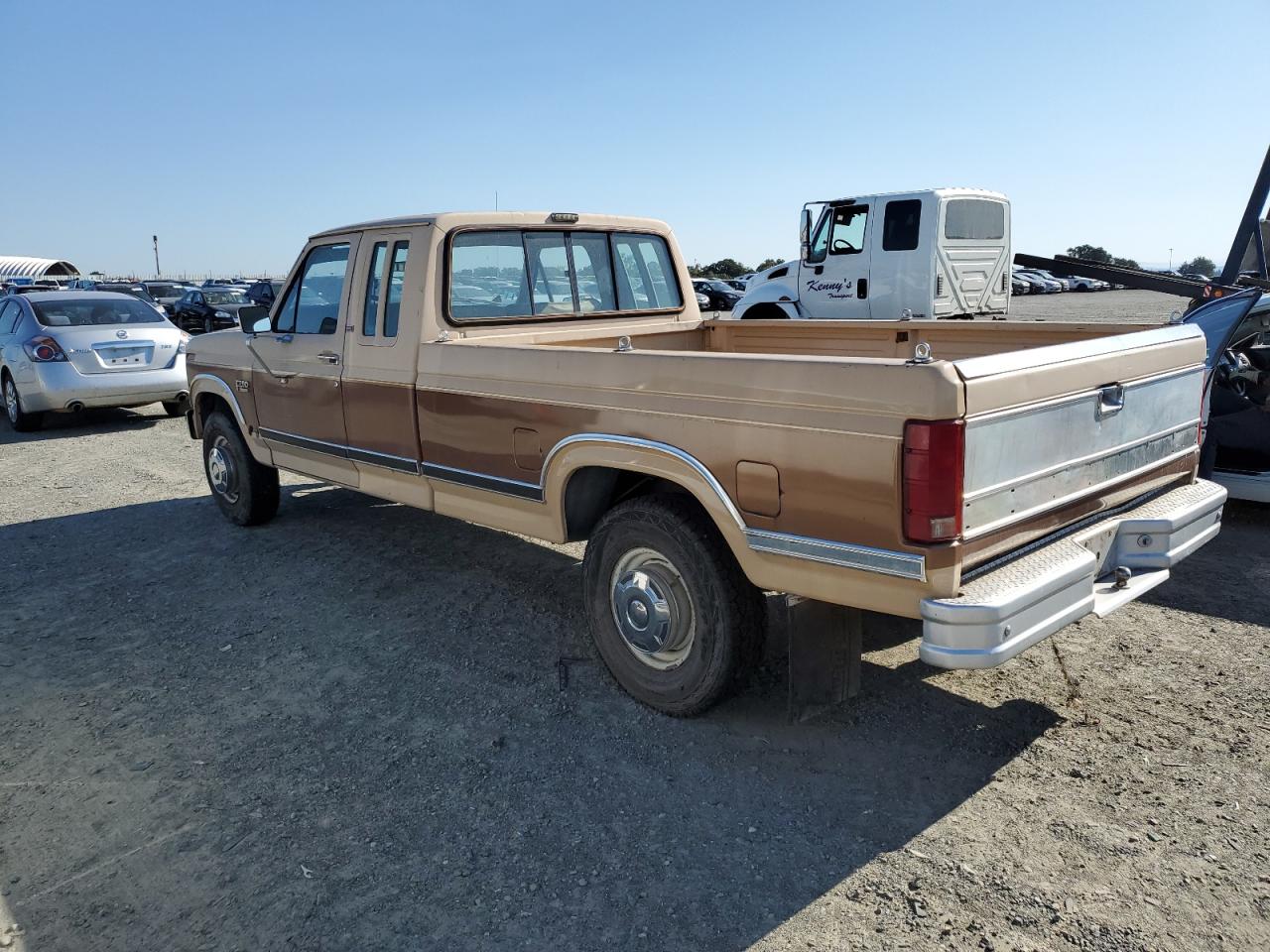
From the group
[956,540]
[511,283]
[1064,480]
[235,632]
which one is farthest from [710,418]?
[235,632]

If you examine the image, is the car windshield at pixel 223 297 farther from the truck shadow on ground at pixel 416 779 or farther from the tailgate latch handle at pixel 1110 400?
the tailgate latch handle at pixel 1110 400

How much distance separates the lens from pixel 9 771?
12.0 ft

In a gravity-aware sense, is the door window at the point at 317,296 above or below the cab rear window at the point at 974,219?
below

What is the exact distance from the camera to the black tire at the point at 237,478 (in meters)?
6.74

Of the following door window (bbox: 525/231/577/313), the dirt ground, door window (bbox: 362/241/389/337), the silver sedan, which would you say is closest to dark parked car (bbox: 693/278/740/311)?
the silver sedan

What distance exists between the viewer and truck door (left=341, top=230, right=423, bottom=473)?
4.92 meters

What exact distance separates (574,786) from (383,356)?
265cm

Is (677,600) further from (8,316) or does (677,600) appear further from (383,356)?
(8,316)

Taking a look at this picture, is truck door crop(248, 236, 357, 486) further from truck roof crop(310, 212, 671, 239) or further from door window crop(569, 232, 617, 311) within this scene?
door window crop(569, 232, 617, 311)

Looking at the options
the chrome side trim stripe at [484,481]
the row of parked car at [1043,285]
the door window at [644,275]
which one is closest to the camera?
the chrome side trim stripe at [484,481]

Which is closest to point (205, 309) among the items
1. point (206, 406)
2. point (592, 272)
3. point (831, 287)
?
point (831, 287)

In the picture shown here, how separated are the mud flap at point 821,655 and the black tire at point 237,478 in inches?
180

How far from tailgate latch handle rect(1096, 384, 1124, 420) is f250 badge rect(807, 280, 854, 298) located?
10.5 m

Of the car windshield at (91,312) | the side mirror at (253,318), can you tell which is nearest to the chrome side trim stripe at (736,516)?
the side mirror at (253,318)
